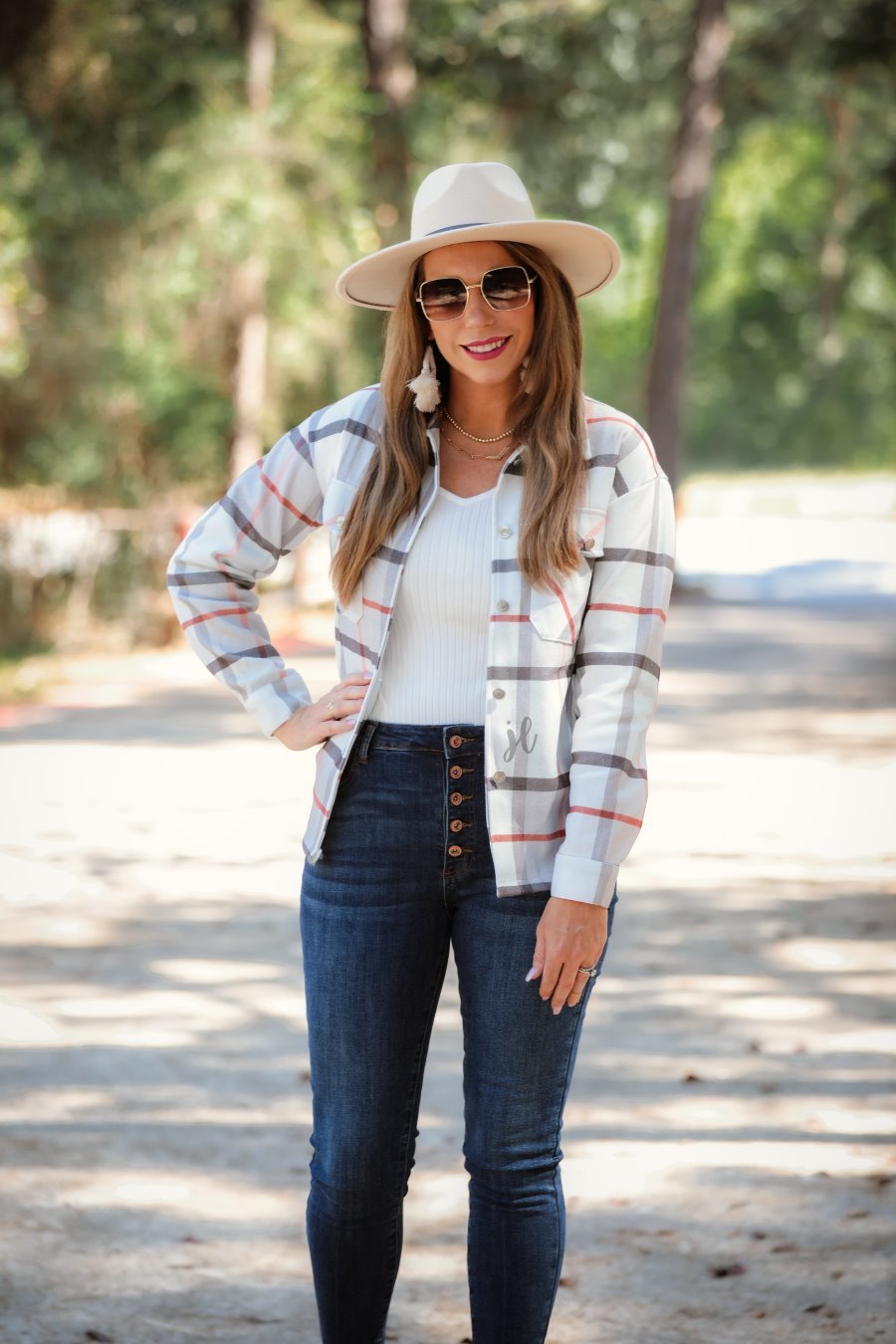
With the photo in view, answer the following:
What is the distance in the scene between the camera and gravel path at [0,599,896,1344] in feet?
10.4

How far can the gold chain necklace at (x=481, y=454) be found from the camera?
242cm

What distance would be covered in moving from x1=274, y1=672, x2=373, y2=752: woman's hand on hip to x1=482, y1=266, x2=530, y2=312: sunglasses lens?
0.60m

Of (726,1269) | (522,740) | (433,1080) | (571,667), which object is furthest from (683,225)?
(522,740)

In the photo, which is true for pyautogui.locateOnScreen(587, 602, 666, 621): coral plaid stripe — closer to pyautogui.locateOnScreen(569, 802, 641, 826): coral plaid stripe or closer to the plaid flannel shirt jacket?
the plaid flannel shirt jacket

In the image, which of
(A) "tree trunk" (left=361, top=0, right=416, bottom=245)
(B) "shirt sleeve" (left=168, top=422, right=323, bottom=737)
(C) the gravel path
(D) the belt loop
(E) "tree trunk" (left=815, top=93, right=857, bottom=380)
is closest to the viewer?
(D) the belt loop

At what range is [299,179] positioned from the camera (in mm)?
14781

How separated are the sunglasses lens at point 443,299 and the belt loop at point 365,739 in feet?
2.05

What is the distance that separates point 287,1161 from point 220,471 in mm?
12105

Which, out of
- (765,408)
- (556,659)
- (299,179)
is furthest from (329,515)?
(765,408)

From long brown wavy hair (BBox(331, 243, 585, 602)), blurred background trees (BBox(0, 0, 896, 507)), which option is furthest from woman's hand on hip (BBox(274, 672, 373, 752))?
blurred background trees (BBox(0, 0, 896, 507))

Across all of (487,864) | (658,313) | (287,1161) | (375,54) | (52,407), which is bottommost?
(287,1161)

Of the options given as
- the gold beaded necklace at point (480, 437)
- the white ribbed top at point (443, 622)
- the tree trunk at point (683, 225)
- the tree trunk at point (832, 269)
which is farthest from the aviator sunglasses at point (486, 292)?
the tree trunk at point (832, 269)

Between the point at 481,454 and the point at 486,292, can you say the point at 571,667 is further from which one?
the point at 486,292

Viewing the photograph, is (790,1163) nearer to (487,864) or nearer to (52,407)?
(487,864)
